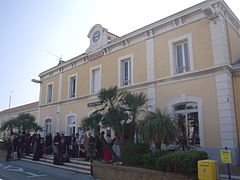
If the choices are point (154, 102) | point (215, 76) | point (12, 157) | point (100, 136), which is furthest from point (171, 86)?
point (12, 157)

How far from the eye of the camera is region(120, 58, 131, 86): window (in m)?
14.3

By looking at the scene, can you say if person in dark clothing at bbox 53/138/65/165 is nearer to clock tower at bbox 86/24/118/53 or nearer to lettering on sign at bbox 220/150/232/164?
clock tower at bbox 86/24/118/53

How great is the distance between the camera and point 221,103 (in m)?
9.71

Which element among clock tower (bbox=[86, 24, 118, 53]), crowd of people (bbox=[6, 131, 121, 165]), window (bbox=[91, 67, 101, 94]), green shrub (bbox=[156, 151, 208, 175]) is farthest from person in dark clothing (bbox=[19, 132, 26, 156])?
green shrub (bbox=[156, 151, 208, 175])

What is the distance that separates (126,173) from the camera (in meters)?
7.77

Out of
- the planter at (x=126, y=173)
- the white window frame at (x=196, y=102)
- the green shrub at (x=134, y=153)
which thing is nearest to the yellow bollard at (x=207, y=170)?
the planter at (x=126, y=173)

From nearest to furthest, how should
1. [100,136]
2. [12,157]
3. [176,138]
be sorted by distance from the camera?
1. [176,138]
2. [100,136]
3. [12,157]

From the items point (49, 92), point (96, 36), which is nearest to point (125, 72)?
point (96, 36)

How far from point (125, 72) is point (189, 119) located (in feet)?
17.9

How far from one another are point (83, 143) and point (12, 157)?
591 centimetres

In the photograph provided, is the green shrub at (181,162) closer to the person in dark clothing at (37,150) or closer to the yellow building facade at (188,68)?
the yellow building facade at (188,68)

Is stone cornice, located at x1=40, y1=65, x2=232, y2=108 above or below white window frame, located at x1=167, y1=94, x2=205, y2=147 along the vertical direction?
above

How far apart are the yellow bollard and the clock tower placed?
11.4m

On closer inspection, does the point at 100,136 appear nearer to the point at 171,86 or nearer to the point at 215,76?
the point at 171,86
